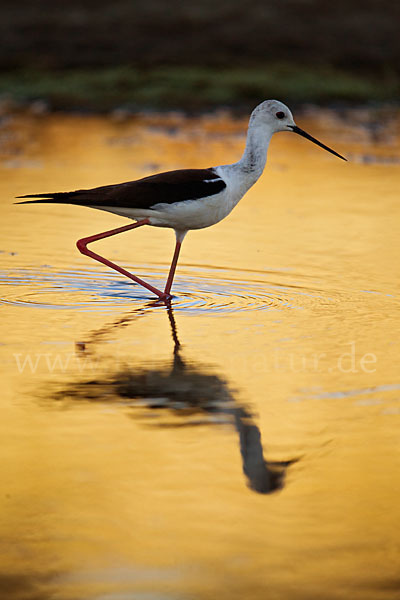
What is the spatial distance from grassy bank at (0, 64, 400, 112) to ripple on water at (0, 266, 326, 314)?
43.0ft

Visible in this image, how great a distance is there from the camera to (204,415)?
4.47 m

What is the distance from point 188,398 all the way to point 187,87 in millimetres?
17610

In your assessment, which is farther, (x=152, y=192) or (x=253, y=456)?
(x=152, y=192)

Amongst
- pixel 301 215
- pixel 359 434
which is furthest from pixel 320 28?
pixel 359 434

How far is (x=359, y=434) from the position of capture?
4.31 metres

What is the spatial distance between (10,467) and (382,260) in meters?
4.68

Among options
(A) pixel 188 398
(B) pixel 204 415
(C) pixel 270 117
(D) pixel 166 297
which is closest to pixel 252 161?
(C) pixel 270 117

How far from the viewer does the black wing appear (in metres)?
6.61

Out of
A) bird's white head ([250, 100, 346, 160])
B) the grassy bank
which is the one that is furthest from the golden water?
the grassy bank

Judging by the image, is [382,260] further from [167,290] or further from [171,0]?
[171,0]

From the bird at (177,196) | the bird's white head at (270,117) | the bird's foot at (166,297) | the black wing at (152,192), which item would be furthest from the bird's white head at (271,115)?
the bird's foot at (166,297)

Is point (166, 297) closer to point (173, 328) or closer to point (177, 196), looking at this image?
point (177, 196)

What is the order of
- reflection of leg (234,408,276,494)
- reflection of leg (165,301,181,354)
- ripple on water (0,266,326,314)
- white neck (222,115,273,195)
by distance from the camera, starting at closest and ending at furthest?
1. reflection of leg (234,408,276,494)
2. reflection of leg (165,301,181,354)
3. ripple on water (0,266,326,314)
4. white neck (222,115,273,195)

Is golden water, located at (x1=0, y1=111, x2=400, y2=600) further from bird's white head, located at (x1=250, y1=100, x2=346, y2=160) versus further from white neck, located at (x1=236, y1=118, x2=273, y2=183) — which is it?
bird's white head, located at (x1=250, y1=100, x2=346, y2=160)
